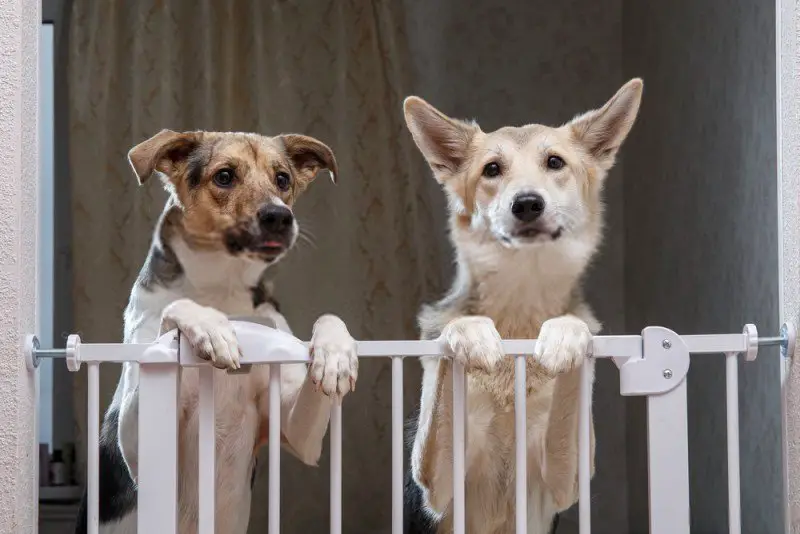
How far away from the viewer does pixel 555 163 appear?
181 cm

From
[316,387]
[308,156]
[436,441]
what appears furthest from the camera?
[308,156]

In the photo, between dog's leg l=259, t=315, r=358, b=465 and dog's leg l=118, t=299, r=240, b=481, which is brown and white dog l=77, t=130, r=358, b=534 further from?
dog's leg l=118, t=299, r=240, b=481

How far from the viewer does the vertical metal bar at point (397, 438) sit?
1.41 meters

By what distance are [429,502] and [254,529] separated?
14.7 inches

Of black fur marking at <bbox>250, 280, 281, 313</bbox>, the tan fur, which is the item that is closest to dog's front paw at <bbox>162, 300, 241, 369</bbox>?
the tan fur

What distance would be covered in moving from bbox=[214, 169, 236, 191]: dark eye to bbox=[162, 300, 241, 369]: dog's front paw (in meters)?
0.43

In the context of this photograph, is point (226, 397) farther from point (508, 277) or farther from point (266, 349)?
point (508, 277)

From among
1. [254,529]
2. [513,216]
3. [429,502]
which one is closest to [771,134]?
[513,216]

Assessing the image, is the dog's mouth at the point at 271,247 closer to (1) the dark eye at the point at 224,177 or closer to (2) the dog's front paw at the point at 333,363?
(1) the dark eye at the point at 224,177

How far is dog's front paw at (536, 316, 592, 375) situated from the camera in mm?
1391

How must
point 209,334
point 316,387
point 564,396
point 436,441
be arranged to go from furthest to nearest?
point 436,441, point 564,396, point 316,387, point 209,334

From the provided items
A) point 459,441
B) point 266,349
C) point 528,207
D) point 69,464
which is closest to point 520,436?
point 459,441

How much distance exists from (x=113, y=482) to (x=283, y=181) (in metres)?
0.72

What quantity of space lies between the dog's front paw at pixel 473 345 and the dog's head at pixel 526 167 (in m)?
0.42
